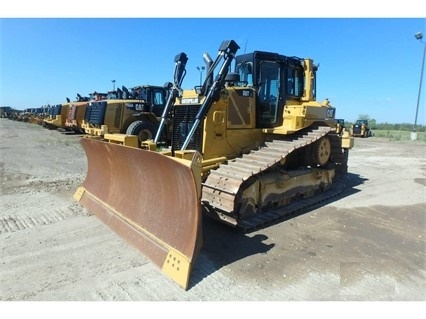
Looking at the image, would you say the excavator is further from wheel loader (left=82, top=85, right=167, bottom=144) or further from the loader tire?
wheel loader (left=82, top=85, right=167, bottom=144)

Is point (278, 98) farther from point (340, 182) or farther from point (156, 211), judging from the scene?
point (156, 211)

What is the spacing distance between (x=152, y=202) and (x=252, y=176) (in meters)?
1.63

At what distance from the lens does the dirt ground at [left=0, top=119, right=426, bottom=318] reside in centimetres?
336

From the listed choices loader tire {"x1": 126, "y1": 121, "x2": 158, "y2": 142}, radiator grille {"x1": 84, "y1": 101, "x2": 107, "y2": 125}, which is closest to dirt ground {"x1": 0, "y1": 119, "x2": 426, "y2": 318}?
loader tire {"x1": 126, "y1": 121, "x2": 158, "y2": 142}

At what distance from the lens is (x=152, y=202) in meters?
4.62

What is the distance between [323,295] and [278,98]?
424cm

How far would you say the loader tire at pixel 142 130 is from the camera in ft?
44.6

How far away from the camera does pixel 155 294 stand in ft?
10.8

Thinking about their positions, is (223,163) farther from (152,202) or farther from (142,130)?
(142,130)

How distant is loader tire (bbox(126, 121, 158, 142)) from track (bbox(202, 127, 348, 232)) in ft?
27.5

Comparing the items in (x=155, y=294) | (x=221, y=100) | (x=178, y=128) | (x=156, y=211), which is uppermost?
(x=221, y=100)

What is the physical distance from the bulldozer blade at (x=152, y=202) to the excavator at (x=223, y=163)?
0.05 feet

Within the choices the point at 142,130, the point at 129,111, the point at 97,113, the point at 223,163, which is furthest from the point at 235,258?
the point at 97,113

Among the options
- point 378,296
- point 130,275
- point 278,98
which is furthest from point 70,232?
point 278,98
